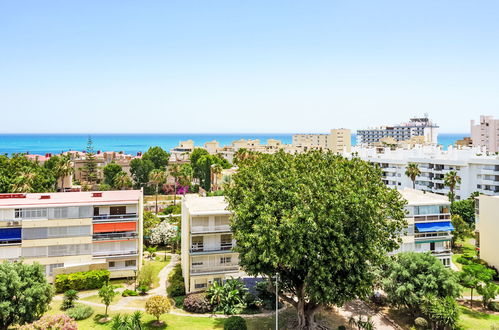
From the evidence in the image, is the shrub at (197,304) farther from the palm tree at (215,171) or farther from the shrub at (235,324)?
the palm tree at (215,171)

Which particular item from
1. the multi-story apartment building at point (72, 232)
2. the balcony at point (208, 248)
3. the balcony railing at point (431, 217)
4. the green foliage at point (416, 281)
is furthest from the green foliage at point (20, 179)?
the balcony railing at point (431, 217)

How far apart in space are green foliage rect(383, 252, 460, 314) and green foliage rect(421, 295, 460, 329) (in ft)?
1.85

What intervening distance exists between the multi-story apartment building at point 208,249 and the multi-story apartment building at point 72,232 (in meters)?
8.11

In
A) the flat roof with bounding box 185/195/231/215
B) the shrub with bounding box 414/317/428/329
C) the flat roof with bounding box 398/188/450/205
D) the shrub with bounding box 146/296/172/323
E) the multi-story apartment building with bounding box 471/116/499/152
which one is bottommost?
the shrub with bounding box 414/317/428/329

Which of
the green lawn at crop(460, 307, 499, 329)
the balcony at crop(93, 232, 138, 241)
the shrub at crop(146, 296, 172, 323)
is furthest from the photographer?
the balcony at crop(93, 232, 138, 241)

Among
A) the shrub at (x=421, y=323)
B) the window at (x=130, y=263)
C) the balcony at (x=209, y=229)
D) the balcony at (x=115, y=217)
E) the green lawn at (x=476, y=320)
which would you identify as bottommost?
the green lawn at (x=476, y=320)

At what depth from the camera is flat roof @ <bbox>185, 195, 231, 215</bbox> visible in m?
36.9

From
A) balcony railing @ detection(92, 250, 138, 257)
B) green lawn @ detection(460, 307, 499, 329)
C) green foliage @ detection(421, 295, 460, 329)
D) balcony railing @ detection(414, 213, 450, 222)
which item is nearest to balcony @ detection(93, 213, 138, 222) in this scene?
balcony railing @ detection(92, 250, 138, 257)

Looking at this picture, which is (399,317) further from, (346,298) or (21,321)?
(21,321)

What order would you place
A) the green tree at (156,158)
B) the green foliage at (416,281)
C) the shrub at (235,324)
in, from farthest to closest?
the green tree at (156,158)
the green foliage at (416,281)
the shrub at (235,324)

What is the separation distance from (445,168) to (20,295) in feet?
257

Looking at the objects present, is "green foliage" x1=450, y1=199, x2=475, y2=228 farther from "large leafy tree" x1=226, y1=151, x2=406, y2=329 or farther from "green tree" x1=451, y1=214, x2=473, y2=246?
"large leafy tree" x1=226, y1=151, x2=406, y2=329

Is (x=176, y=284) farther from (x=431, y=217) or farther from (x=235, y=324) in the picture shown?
(x=431, y=217)

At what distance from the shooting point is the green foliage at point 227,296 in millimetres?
33734
